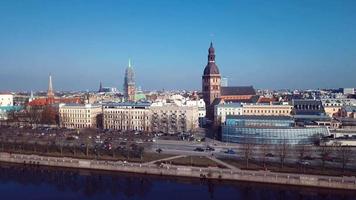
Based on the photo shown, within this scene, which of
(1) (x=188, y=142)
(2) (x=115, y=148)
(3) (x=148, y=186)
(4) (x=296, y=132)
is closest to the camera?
(3) (x=148, y=186)

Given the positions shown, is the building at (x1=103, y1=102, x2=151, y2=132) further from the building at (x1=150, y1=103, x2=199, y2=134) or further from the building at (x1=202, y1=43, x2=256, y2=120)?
the building at (x1=202, y1=43, x2=256, y2=120)

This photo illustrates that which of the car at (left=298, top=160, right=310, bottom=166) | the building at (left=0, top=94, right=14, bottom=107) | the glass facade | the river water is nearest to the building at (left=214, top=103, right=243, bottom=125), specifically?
the glass facade

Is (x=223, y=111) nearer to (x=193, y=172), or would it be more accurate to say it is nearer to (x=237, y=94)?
(x=237, y=94)

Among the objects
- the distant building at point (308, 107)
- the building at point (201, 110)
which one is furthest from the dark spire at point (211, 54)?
the distant building at point (308, 107)

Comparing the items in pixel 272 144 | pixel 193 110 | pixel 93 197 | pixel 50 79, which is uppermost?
pixel 50 79

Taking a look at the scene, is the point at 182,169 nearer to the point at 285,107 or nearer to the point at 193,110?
the point at 193,110

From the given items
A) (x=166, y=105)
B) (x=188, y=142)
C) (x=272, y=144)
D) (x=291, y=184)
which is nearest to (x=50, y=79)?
(x=166, y=105)

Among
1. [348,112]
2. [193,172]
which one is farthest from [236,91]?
[193,172]
